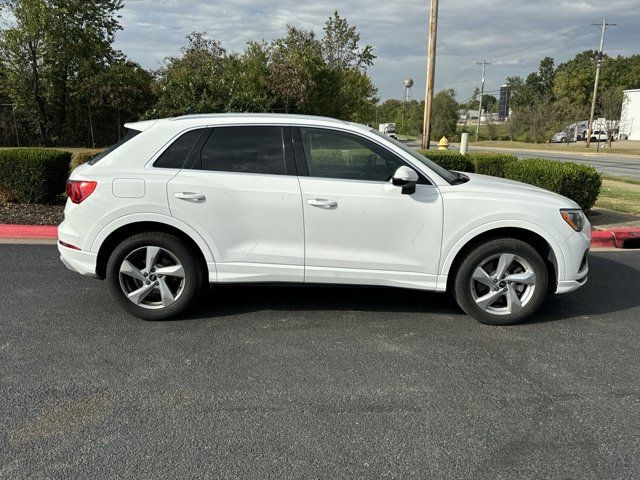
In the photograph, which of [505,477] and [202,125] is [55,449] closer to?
[505,477]

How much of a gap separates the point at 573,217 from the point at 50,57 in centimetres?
2433

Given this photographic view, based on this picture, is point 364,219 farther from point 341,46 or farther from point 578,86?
point 578,86

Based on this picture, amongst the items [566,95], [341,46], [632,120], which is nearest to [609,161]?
[341,46]

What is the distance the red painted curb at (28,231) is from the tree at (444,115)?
175ft

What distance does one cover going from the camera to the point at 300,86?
67.3 feet

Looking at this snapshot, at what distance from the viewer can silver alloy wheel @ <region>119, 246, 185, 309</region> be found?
14.0 feet

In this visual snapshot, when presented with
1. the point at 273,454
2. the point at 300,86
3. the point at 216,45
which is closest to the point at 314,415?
Result: the point at 273,454

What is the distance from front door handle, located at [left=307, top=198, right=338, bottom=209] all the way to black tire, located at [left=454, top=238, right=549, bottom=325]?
3.99 ft

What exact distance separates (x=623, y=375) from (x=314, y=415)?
223cm

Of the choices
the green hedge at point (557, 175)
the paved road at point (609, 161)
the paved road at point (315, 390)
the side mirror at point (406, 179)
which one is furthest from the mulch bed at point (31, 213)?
the paved road at point (609, 161)

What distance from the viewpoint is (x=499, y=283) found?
4.29 meters

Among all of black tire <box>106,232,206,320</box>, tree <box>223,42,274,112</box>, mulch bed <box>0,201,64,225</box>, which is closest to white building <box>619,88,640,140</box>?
tree <box>223,42,274,112</box>

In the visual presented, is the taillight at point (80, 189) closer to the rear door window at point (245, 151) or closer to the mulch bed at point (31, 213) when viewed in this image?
the rear door window at point (245, 151)

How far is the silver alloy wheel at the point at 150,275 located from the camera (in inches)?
168
